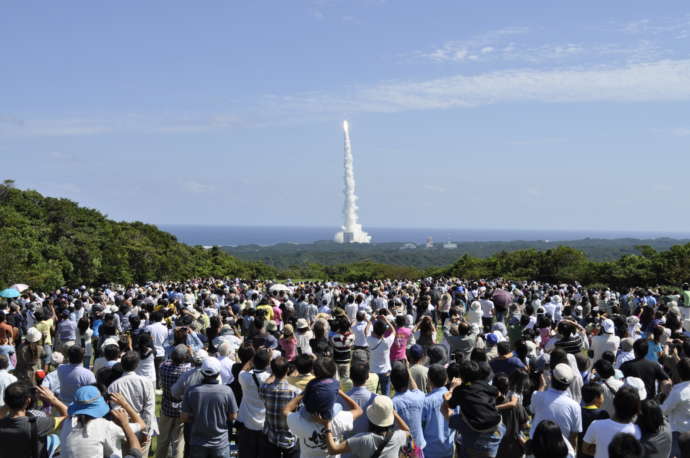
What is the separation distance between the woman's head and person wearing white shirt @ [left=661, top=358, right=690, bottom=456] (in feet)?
8.25

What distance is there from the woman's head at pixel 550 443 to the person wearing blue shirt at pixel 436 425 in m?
1.46

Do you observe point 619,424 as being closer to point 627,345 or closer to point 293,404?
point 293,404

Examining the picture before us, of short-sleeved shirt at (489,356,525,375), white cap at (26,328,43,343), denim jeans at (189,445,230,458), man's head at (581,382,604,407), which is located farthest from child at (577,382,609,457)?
white cap at (26,328,43,343)

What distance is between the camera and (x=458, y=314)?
1252 centimetres

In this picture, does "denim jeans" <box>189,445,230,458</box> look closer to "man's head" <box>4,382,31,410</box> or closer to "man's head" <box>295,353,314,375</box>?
"man's head" <box>295,353,314,375</box>

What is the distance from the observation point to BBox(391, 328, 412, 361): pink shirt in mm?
9742

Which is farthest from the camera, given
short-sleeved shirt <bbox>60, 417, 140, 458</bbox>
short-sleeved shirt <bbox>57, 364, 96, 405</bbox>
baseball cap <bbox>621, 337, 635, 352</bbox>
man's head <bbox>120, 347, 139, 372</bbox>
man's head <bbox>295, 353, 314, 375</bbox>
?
baseball cap <bbox>621, 337, 635, 352</bbox>

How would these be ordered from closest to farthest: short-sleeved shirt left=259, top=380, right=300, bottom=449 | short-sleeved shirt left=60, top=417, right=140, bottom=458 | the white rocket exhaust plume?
short-sleeved shirt left=60, top=417, right=140, bottom=458, short-sleeved shirt left=259, top=380, right=300, bottom=449, the white rocket exhaust plume

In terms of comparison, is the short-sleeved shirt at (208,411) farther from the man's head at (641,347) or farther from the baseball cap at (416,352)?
the man's head at (641,347)

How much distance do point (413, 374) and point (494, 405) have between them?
1.55m

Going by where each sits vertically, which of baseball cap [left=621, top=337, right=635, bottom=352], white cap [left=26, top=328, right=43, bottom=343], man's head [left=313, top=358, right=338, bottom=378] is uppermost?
man's head [left=313, top=358, right=338, bottom=378]

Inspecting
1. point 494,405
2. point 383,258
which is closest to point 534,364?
point 494,405

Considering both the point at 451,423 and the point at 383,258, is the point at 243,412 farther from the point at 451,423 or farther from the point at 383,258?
the point at 383,258

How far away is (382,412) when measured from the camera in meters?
4.68
